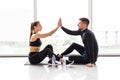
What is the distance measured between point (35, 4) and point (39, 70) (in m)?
2.48

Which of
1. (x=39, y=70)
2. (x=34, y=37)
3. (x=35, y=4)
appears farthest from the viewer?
(x=35, y=4)

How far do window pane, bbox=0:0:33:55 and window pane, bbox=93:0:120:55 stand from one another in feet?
5.41

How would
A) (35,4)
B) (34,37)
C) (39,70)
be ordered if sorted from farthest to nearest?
1. (35,4)
2. (34,37)
3. (39,70)

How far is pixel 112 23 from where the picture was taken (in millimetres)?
6785

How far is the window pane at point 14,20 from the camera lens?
664 cm

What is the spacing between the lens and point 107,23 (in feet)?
22.2

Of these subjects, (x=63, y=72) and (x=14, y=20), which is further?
(x=14, y=20)

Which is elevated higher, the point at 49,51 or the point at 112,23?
the point at 112,23

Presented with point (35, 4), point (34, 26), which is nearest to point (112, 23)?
point (35, 4)

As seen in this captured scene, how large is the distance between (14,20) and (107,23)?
2322 millimetres

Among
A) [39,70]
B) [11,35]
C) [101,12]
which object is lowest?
[39,70]

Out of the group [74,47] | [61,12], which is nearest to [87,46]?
[74,47]

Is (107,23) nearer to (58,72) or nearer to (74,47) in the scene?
(74,47)

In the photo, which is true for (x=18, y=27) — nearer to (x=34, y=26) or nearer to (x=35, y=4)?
(x=35, y=4)
